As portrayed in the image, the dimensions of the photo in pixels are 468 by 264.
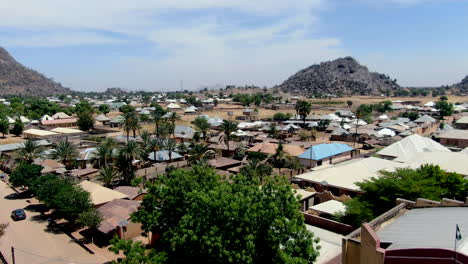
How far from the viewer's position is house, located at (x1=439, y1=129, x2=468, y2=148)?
166 ft

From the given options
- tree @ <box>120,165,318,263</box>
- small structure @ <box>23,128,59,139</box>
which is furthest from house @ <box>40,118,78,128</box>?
tree @ <box>120,165,318,263</box>

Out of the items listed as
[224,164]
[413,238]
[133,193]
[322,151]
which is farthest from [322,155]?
[413,238]

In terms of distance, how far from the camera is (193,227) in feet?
49.2

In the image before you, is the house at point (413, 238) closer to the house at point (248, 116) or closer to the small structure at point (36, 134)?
the small structure at point (36, 134)

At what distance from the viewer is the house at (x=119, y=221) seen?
23.3 m

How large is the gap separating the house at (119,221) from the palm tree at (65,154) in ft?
58.3

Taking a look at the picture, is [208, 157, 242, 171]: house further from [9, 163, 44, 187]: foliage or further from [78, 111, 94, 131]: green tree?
[78, 111, 94, 131]: green tree

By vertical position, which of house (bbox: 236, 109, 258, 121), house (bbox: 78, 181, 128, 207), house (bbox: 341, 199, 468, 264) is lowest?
house (bbox: 78, 181, 128, 207)

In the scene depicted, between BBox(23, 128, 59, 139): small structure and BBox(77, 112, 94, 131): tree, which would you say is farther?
BBox(77, 112, 94, 131): tree

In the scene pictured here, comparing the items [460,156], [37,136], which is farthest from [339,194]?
[37,136]

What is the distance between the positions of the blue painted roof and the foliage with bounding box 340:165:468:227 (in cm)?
1775

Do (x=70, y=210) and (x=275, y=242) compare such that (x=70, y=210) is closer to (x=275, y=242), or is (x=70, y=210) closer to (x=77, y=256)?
(x=77, y=256)

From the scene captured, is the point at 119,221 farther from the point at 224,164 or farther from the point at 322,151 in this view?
the point at 322,151

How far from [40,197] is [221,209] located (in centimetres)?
2039
